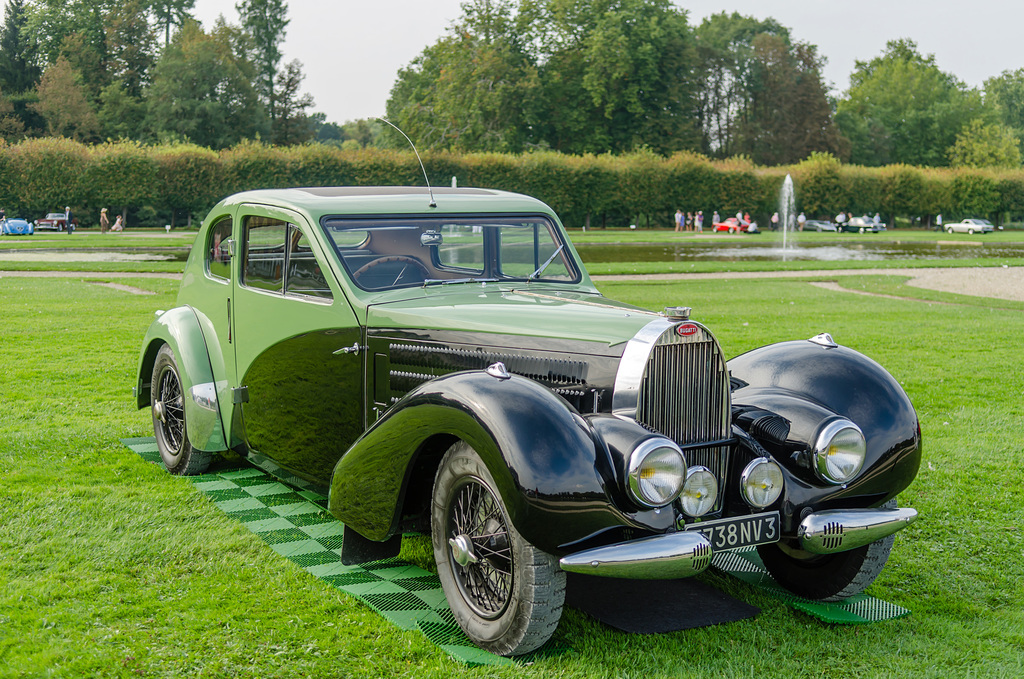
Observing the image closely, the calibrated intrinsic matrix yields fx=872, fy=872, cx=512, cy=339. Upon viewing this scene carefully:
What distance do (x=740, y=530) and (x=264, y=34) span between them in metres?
81.8

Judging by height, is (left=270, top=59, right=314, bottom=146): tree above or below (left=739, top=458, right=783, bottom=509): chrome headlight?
above

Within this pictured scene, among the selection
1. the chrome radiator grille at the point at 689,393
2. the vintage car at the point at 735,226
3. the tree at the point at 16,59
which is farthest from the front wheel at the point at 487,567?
the tree at the point at 16,59

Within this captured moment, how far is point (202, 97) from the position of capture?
65.9 metres

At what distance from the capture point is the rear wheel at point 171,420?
19.4 feet

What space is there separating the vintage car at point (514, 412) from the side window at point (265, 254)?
2 cm

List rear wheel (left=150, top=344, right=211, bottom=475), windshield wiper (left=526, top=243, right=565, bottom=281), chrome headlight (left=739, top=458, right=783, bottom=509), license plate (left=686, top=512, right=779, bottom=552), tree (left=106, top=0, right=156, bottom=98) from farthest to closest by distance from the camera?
tree (left=106, top=0, right=156, bottom=98)
rear wheel (left=150, top=344, right=211, bottom=475)
windshield wiper (left=526, top=243, right=565, bottom=281)
chrome headlight (left=739, top=458, right=783, bottom=509)
license plate (left=686, top=512, right=779, bottom=552)

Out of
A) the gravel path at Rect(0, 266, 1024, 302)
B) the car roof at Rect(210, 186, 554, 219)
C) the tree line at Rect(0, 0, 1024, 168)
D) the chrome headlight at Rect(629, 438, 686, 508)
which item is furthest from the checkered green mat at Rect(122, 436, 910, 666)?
the tree line at Rect(0, 0, 1024, 168)

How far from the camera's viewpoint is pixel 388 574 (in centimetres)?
436

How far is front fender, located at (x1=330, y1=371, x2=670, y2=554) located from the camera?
3.20m

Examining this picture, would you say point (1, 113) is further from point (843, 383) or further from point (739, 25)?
point (843, 383)

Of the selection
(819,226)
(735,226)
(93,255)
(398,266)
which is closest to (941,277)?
(398,266)

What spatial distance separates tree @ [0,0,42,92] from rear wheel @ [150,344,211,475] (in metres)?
75.0

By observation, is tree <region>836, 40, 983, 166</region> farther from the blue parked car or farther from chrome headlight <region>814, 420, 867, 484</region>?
chrome headlight <region>814, 420, 867, 484</region>

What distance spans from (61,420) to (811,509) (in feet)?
20.3
